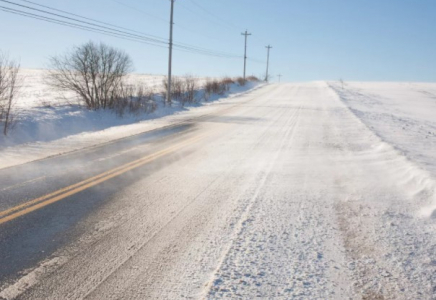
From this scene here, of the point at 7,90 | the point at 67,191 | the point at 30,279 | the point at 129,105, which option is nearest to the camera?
the point at 30,279

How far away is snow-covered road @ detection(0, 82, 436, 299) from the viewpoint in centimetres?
286

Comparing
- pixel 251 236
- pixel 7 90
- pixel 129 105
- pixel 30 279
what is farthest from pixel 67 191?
pixel 129 105

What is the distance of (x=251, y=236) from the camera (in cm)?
379

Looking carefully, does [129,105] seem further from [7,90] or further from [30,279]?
[30,279]

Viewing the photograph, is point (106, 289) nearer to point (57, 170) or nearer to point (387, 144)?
point (57, 170)

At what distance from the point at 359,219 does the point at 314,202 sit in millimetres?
753

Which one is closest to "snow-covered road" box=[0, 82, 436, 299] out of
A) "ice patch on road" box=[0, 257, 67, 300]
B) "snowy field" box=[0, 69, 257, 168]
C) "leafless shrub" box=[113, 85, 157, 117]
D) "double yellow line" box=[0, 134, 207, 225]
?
"ice patch on road" box=[0, 257, 67, 300]

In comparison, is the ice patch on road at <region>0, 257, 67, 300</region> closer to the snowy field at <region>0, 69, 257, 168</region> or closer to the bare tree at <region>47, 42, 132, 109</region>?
the snowy field at <region>0, 69, 257, 168</region>

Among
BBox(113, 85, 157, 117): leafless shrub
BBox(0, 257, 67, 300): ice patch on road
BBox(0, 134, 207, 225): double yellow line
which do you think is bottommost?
BBox(0, 257, 67, 300): ice patch on road

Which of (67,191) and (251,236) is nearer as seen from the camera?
(251,236)

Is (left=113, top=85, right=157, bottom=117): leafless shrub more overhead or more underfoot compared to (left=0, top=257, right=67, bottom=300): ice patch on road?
more overhead

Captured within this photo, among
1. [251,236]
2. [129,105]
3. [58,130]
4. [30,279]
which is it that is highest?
[129,105]

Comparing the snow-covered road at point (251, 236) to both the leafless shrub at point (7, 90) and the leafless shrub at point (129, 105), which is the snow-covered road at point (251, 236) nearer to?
the leafless shrub at point (7, 90)

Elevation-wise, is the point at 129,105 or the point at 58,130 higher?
the point at 129,105
